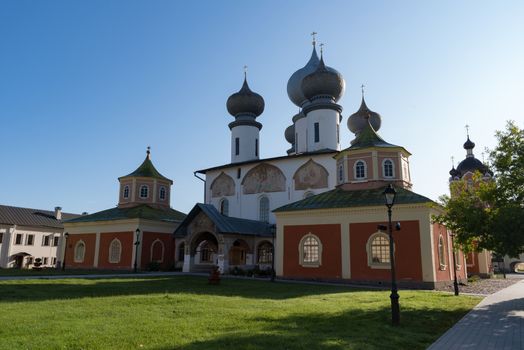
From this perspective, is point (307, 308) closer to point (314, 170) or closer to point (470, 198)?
point (470, 198)

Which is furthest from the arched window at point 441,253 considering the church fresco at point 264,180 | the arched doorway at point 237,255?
the arched doorway at point 237,255

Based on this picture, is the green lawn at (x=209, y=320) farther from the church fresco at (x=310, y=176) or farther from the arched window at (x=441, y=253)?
the church fresco at (x=310, y=176)

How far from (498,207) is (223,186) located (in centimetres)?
2461

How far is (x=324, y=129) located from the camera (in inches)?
1373

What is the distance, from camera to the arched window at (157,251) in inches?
1287

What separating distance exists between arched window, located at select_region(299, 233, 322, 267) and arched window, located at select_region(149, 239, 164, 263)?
1383 centimetres

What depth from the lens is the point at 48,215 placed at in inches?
2031

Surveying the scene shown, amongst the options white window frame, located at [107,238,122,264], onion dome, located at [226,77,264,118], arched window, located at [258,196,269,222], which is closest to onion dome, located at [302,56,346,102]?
onion dome, located at [226,77,264,118]

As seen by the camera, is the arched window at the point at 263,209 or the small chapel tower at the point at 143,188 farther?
the small chapel tower at the point at 143,188

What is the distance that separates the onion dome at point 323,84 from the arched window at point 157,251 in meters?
18.0

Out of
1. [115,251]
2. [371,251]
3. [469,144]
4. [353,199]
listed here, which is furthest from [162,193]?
[469,144]

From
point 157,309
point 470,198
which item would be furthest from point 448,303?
point 157,309

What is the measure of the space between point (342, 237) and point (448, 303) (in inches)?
344

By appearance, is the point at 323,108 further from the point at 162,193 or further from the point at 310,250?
the point at 162,193
